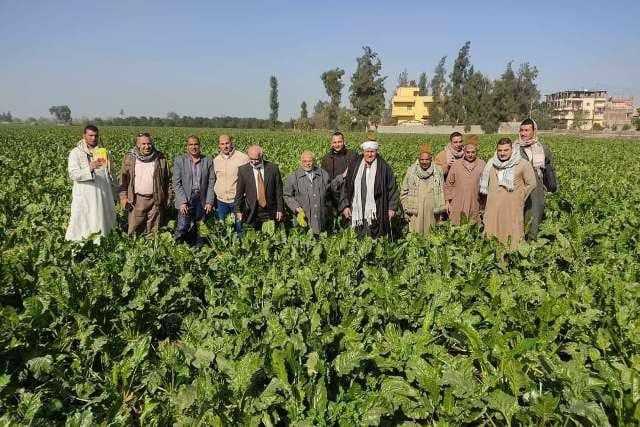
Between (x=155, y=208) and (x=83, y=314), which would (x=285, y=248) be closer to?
(x=83, y=314)

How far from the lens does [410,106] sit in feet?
281

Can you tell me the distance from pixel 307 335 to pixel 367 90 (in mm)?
68508

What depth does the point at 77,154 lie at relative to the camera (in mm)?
5754

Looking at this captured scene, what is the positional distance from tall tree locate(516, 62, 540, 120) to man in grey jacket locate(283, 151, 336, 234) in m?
72.6

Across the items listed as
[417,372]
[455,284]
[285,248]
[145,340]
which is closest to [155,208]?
[285,248]

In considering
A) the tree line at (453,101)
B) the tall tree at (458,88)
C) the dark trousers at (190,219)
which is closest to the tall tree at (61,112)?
the tree line at (453,101)

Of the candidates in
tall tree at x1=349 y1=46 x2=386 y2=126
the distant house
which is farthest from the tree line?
the distant house

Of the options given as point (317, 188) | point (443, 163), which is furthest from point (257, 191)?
point (443, 163)

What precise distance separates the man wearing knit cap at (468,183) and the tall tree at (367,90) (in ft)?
206

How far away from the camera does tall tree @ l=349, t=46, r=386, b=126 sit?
68188mm

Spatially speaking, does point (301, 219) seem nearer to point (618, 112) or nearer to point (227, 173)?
point (227, 173)

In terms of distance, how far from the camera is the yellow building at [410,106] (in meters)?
83.7

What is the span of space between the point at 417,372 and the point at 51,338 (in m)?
2.50

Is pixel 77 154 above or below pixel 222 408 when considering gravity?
above
